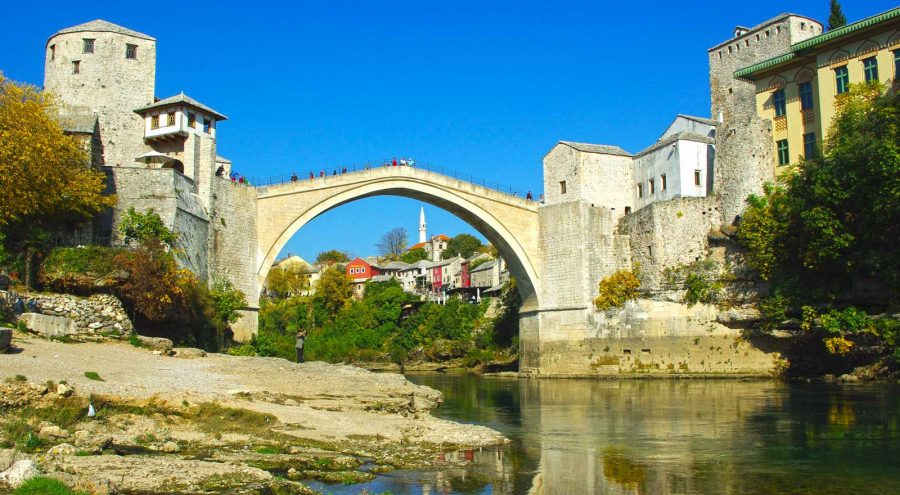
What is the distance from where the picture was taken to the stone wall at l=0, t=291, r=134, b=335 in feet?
69.2

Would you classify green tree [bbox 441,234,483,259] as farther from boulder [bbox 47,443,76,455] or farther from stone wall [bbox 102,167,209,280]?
boulder [bbox 47,443,76,455]

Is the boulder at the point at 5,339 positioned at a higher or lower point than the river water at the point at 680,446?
higher


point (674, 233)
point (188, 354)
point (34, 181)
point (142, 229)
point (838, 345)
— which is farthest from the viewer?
point (674, 233)

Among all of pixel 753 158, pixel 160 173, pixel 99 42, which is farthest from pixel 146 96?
pixel 753 158

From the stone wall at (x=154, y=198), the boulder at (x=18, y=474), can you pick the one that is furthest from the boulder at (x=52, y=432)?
the stone wall at (x=154, y=198)

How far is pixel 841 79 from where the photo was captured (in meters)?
33.2

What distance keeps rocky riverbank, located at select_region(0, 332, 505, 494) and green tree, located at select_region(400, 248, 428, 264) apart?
89093 mm

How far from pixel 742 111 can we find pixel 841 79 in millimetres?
8734

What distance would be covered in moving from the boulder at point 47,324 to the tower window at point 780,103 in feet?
96.8

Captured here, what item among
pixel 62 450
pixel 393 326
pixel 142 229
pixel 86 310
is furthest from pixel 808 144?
pixel 393 326

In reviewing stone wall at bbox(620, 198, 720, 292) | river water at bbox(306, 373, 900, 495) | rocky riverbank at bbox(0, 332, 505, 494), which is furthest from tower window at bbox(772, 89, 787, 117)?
rocky riverbank at bbox(0, 332, 505, 494)

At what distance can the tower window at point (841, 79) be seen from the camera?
33.0 m

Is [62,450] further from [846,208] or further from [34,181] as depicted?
[846,208]

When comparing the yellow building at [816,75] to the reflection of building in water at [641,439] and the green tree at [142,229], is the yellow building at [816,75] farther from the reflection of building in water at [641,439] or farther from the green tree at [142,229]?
the green tree at [142,229]
